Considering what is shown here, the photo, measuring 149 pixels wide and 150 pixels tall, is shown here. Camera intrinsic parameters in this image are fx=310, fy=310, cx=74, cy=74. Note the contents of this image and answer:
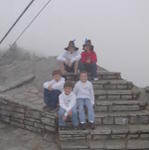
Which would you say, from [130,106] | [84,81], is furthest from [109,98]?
[84,81]

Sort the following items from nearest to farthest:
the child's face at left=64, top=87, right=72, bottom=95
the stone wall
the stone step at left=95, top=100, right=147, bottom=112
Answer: the child's face at left=64, top=87, right=72, bottom=95 < the stone wall < the stone step at left=95, top=100, right=147, bottom=112

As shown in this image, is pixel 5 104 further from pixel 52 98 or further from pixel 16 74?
pixel 16 74

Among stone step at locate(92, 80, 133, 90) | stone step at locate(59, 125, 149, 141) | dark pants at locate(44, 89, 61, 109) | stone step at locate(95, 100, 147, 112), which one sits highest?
stone step at locate(92, 80, 133, 90)

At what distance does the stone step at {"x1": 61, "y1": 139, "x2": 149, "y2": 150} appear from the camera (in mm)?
5812

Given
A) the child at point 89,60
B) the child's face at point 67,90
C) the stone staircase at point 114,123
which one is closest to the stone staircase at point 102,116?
the stone staircase at point 114,123

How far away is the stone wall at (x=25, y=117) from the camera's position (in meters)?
6.52

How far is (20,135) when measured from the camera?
21.9 feet

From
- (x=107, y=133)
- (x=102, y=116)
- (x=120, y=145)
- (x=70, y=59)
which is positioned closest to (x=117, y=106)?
(x=102, y=116)

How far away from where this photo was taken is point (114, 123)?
6.43 m

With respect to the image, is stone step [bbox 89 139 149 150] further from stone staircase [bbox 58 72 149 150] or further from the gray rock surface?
the gray rock surface

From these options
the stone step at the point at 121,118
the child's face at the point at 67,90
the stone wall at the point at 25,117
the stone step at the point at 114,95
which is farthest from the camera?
the stone step at the point at 114,95

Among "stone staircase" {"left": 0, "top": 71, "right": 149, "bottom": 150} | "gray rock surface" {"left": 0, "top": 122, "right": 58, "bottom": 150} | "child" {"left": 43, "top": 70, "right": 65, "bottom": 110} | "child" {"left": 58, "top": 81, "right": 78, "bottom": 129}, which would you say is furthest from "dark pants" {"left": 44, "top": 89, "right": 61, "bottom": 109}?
"gray rock surface" {"left": 0, "top": 122, "right": 58, "bottom": 150}

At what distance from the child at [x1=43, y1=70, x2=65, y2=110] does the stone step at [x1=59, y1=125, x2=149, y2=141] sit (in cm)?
76

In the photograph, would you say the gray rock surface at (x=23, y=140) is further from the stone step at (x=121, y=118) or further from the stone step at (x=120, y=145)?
the stone step at (x=121, y=118)
